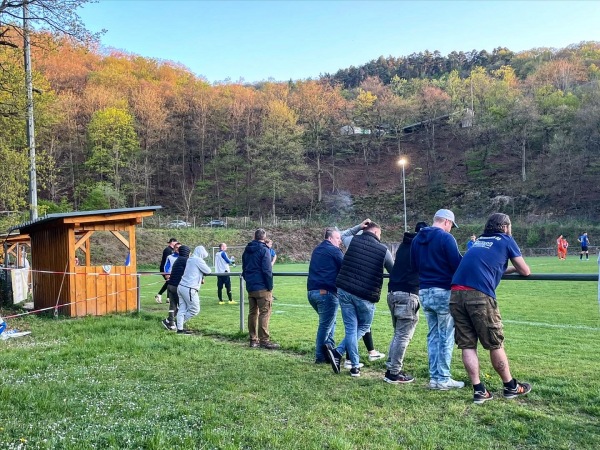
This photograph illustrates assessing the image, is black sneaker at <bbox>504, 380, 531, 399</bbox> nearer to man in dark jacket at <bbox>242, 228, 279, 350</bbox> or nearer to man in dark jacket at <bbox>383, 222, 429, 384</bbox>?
man in dark jacket at <bbox>383, 222, 429, 384</bbox>

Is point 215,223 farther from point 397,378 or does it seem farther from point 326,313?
point 397,378

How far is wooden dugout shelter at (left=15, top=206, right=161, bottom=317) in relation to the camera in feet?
44.5

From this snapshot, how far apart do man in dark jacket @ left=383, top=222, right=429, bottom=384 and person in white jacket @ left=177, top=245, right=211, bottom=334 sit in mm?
4680

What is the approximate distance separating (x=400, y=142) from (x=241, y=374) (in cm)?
7397

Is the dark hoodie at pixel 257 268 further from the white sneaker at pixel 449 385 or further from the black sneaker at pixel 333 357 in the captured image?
the white sneaker at pixel 449 385

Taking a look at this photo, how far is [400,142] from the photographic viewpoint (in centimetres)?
7706

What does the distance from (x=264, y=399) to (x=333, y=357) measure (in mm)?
1449

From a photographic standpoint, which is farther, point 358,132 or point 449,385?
point 358,132

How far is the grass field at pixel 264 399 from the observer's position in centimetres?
395

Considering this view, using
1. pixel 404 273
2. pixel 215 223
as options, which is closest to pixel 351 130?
pixel 215 223

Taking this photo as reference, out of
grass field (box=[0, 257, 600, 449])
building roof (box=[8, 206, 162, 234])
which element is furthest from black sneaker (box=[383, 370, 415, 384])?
building roof (box=[8, 206, 162, 234])

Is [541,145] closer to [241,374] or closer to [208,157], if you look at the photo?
[208,157]

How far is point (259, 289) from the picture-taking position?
8359 millimetres

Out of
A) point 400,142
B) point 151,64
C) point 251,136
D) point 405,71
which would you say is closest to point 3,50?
point 251,136
